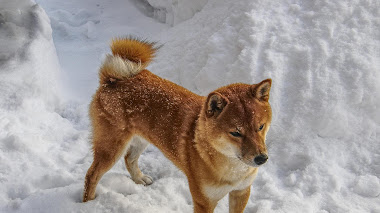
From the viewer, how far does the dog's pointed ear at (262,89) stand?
7.79 feet

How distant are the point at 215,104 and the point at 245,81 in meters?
1.58

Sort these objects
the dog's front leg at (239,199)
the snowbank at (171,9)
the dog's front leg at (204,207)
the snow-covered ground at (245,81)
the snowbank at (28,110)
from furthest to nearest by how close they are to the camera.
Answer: the snowbank at (171,9)
the snowbank at (28,110)
the snow-covered ground at (245,81)
the dog's front leg at (239,199)
the dog's front leg at (204,207)

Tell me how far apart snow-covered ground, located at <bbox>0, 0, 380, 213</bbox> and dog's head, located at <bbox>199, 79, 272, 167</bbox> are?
103 centimetres

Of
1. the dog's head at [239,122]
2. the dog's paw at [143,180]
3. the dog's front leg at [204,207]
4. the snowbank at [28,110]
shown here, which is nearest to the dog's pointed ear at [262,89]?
the dog's head at [239,122]

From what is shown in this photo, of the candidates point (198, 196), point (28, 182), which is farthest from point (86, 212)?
point (198, 196)

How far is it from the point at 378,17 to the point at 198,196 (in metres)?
2.81

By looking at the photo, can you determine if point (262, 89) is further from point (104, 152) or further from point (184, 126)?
point (104, 152)

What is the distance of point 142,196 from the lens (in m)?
3.29

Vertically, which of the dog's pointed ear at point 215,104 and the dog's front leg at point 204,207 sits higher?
the dog's pointed ear at point 215,104

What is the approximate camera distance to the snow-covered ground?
323 centimetres

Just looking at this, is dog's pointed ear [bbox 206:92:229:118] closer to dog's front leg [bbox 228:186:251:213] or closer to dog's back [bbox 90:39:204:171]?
dog's back [bbox 90:39:204:171]

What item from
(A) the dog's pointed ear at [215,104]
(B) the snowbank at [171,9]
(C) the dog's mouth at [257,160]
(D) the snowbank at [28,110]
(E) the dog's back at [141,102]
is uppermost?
(A) the dog's pointed ear at [215,104]

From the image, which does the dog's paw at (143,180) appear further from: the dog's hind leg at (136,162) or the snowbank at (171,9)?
the snowbank at (171,9)

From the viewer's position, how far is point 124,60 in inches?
119
